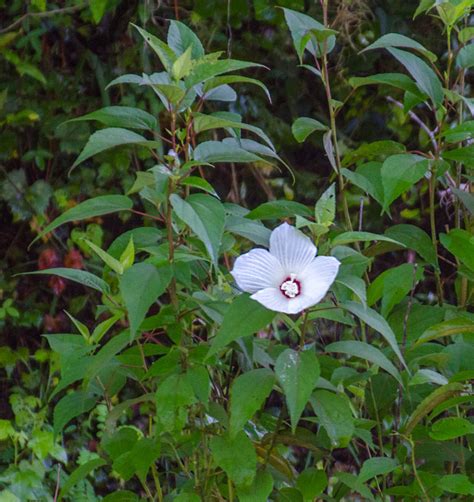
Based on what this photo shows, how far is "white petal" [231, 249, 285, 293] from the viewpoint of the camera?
A: 3.14ft

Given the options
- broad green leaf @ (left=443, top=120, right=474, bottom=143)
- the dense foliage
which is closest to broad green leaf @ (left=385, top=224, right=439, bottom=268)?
the dense foliage

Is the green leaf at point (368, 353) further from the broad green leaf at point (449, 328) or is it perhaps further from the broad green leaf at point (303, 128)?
the broad green leaf at point (303, 128)

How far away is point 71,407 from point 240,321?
1.04 feet

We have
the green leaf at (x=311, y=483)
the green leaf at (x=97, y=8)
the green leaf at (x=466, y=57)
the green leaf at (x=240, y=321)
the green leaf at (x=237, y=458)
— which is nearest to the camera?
the green leaf at (x=240, y=321)

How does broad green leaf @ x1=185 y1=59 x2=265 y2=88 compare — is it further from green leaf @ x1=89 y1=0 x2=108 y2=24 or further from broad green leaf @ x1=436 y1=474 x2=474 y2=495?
green leaf @ x1=89 y1=0 x2=108 y2=24

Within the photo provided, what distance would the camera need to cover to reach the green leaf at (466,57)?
125 centimetres

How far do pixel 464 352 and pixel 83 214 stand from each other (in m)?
0.46

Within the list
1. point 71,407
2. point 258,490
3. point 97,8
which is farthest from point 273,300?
point 97,8

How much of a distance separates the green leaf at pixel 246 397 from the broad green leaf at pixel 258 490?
90 millimetres

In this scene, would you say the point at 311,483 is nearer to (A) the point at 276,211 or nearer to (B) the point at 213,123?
(A) the point at 276,211

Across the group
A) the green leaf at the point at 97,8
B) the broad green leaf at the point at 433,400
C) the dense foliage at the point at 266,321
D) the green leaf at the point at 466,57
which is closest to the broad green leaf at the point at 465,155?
the dense foliage at the point at 266,321

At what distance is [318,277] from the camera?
0.93 meters

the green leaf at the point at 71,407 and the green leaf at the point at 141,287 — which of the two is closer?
the green leaf at the point at 141,287

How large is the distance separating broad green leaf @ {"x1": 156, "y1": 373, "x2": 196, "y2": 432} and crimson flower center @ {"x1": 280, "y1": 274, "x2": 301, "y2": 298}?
14cm
